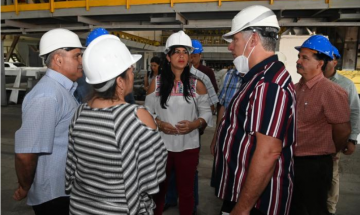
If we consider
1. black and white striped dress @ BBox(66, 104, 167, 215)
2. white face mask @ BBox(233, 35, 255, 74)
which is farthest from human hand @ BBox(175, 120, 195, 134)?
black and white striped dress @ BBox(66, 104, 167, 215)

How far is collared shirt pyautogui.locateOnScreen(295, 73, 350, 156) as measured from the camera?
7.07 ft

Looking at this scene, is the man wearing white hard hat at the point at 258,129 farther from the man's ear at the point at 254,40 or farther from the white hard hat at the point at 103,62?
the white hard hat at the point at 103,62

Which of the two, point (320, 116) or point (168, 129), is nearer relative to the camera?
point (320, 116)

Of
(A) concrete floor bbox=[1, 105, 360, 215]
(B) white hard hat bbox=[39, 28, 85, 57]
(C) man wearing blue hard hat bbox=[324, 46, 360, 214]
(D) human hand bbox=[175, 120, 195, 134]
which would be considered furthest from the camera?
(A) concrete floor bbox=[1, 105, 360, 215]

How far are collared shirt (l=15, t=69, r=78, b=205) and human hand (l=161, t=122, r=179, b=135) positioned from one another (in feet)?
3.29

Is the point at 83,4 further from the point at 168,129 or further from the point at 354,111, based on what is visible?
the point at 354,111

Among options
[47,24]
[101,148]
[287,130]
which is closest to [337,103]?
[287,130]

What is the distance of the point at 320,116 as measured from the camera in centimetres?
221

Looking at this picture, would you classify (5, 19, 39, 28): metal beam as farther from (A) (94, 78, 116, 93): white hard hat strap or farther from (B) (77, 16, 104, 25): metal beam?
(A) (94, 78, 116, 93): white hard hat strap

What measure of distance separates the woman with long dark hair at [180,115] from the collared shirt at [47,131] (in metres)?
1.07

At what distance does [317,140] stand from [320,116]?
0.20m

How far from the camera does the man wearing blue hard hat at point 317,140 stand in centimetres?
218

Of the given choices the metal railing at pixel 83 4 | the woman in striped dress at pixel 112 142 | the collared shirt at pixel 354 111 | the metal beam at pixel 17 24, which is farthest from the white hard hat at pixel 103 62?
the metal beam at pixel 17 24

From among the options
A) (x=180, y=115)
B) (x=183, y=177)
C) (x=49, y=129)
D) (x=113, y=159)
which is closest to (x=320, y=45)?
(x=180, y=115)
